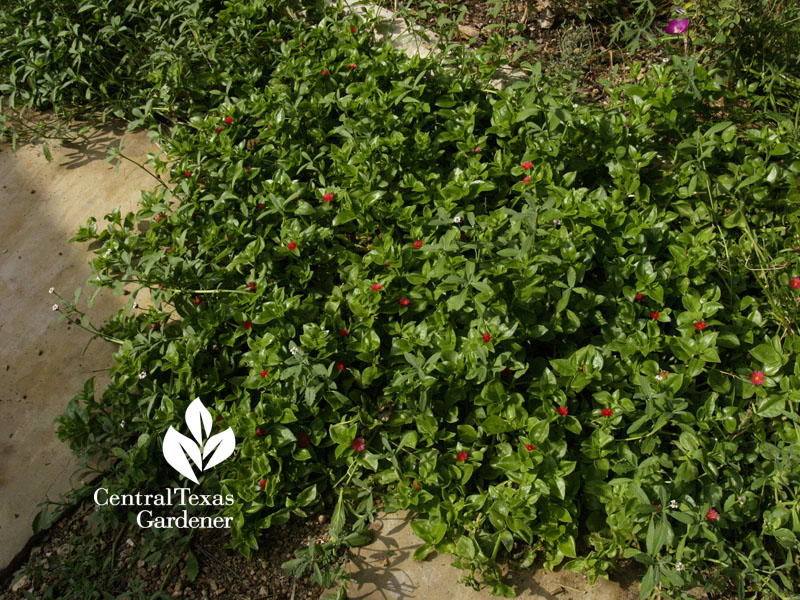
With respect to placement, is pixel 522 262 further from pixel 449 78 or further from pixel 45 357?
Answer: pixel 45 357

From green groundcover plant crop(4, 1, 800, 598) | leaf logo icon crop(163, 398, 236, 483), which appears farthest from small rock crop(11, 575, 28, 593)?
leaf logo icon crop(163, 398, 236, 483)

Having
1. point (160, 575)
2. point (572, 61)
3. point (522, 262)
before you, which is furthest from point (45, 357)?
point (572, 61)

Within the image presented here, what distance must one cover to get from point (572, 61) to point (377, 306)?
1898 mm

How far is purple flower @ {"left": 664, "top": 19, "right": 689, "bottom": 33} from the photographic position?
3.39 m

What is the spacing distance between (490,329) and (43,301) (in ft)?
7.63

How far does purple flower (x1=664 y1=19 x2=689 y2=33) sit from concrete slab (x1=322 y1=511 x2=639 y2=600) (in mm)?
2761

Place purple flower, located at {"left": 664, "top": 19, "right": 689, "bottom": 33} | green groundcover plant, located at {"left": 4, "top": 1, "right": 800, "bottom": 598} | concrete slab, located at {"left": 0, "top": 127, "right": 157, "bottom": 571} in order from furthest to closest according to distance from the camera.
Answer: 1. purple flower, located at {"left": 664, "top": 19, "right": 689, "bottom": 33}
2. concrete slab, located at {"left": 0, "top": 127, "right": 157, "bottom": 571}
3. green groundcover plant, located at {"left": 4, "top": 1, "right": 800, "bottom": 598}

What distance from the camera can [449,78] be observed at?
3.28 meters

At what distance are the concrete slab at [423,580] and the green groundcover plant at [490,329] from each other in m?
0.07

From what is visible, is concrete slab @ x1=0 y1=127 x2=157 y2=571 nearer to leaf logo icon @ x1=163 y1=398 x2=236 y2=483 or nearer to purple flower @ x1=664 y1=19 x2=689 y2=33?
leaf logo icon @ x1=163 y1=398 x2=236 y2=483

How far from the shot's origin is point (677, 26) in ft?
11.3

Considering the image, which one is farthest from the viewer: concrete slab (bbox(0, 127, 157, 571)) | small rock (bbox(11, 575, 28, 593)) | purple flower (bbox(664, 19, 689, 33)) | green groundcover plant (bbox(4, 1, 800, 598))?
purple flower (bbox(664, 19, 689, 33))

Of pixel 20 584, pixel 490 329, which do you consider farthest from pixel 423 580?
pixel 20 584

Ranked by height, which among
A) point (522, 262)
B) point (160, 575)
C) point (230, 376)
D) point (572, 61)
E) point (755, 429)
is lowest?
point (755, 429)
